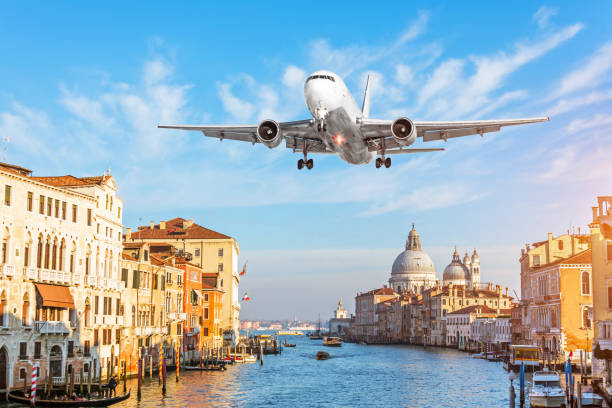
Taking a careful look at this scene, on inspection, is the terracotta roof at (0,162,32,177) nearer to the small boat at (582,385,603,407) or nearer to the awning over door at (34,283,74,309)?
the awning over door at (34,283,74,309)

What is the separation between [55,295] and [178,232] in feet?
169

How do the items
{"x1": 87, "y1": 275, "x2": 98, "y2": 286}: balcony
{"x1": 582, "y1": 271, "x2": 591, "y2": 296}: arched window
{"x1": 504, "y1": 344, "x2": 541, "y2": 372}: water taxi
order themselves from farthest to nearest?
{"x1": 582, "y1": 271, "x2": 591, "y2": 296}: arched window → {"x1": 504, "y1": 344, "x2": 541, "y2": 372}: water taxi → {"x1": 87, "y1": 275, "x2": 98, "y2": 286}: balcony

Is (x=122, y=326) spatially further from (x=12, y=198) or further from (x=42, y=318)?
(x=12, y=198)

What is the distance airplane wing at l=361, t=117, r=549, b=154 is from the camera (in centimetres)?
2798

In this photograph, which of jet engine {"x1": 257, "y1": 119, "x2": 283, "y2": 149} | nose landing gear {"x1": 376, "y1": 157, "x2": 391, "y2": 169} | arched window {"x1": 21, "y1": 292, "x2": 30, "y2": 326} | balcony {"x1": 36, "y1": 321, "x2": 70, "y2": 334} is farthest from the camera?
balcony {"x1": 36, "y1": 321, "x2": 70, "y2": 334}

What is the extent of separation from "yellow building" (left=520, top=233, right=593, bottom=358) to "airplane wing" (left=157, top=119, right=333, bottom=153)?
137 feet

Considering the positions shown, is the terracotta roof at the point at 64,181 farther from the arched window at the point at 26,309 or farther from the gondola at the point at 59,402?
the gondola at the point at 59,402

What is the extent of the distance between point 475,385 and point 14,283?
38103 millimetres

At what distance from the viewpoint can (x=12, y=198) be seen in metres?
39.6

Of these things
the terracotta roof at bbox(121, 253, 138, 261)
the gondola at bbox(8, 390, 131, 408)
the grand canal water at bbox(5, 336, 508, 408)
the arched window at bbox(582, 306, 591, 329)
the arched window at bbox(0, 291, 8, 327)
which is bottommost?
the grand canal water at bbox(5, 336, 508, 408)

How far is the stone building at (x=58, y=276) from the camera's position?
39.0 metres

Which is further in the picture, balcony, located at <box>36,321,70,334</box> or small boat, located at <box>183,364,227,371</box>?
small boat, located at <box>183,364,227,371</box>

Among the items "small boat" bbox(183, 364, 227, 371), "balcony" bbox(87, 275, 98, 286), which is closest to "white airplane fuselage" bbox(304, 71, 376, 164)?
"balcony" bbox(87, 275, 98, 286)

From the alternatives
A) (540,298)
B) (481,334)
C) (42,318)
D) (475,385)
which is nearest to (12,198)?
(42,318)
